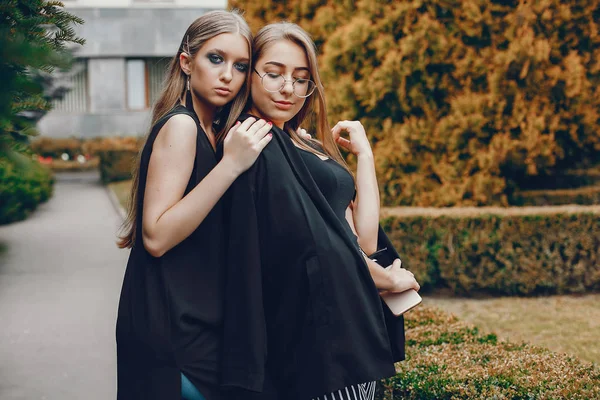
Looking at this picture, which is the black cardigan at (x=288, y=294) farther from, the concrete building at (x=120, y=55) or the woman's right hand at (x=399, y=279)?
the concrete building at (x=120, y=55)

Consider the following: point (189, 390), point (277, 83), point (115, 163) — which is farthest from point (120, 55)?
point (189, 390)

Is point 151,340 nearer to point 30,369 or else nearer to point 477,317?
point 30,369

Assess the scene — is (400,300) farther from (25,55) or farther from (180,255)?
(25,55)

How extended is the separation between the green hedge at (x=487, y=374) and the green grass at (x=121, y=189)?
454 inches

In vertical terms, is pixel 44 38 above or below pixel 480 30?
below

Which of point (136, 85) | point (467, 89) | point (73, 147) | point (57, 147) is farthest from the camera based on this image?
point (136, 85)

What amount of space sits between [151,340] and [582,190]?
752cm

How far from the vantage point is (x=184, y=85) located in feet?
8.15

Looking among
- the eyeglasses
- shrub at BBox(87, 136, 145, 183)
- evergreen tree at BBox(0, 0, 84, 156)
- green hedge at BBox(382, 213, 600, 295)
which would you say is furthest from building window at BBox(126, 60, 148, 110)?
the eyeglasses

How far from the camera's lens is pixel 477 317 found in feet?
20.7

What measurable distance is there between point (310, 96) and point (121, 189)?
15442 mm

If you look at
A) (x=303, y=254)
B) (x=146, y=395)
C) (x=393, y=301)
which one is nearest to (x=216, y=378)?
(x=146, y=395)

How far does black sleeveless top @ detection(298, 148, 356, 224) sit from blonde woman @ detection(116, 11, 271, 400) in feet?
0.74

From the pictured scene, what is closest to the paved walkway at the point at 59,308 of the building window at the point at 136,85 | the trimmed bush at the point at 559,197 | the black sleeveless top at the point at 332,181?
the black sleeveless top at the point at 332,181
